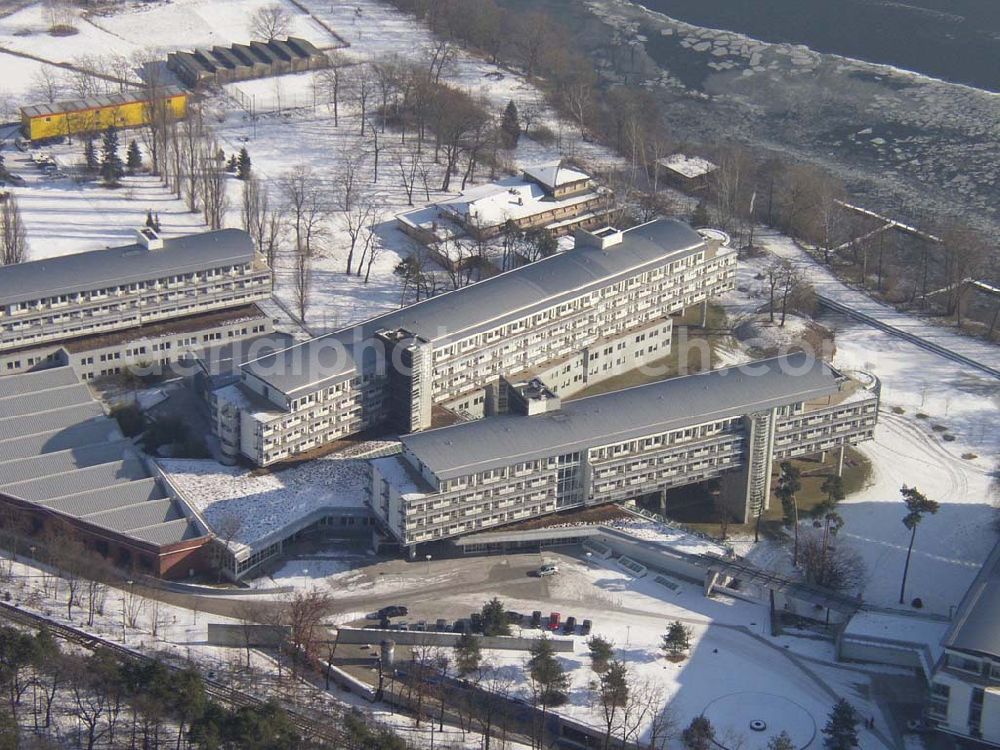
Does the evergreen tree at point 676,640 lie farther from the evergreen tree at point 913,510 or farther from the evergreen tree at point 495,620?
the evergreen tree at point 913,510

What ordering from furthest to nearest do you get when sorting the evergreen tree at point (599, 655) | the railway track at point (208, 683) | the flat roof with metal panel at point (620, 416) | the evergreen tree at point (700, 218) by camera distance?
the evergreen tree at point (700, 218), the flat roof with metal panel at point (620, 416), the evergreen tree at point (599, 655), the railway track at point (208, 683)

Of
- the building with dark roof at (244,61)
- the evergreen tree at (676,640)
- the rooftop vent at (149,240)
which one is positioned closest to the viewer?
the evergreen tree at (676,640)

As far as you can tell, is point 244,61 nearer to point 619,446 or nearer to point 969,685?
point 619,446

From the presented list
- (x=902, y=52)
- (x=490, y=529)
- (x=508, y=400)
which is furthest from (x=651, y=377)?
(x=902, y=52)

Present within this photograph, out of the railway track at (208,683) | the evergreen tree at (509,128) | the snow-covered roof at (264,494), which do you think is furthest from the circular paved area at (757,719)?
the evergreen tree at (509,128)

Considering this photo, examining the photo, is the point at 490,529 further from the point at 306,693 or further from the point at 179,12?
the point at 179,12

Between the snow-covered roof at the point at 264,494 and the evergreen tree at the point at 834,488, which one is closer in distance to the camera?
the snow-covered roof at the point at 264,494

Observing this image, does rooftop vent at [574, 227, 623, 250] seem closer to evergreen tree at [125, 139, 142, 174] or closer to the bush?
the bush

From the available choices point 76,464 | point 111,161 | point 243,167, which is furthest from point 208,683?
point 111,161

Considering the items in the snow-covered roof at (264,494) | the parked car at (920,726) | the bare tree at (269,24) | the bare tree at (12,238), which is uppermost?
the bare tree at (269,24)
